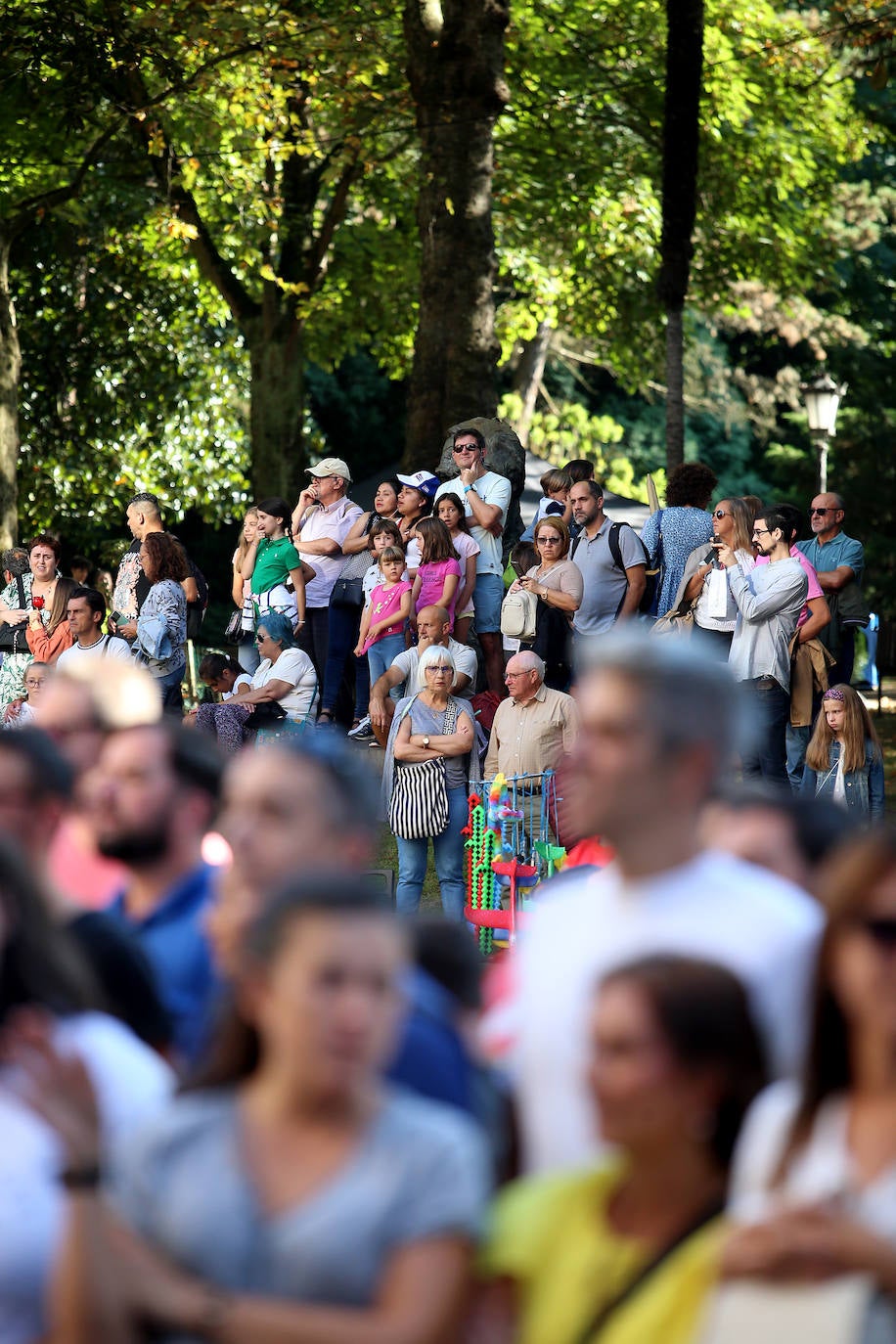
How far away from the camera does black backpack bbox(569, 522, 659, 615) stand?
1190 cm

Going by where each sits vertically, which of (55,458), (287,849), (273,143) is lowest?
(287,849)

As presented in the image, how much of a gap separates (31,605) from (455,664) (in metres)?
4.05

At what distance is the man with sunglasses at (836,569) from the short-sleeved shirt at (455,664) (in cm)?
209

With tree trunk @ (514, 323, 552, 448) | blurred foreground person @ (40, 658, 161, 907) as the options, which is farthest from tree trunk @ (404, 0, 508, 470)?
tree trunk @ (514, 323, 552, 448)

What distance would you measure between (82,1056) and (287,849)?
783mm

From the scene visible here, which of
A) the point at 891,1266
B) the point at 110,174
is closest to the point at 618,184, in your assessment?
the point at 110,174

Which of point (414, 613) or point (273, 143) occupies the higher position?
point (273, 143)

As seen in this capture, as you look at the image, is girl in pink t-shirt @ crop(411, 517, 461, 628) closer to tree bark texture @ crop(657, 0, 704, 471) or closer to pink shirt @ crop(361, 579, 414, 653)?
pink shirt @ crop(361, 579, 414, 653)

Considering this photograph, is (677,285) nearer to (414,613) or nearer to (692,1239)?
(414,613)

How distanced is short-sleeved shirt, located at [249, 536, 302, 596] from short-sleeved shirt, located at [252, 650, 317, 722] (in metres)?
0.98

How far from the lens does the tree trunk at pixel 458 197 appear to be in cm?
1608

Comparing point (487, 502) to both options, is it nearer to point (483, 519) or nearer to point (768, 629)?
point (483, 519)

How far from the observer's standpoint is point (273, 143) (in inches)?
797

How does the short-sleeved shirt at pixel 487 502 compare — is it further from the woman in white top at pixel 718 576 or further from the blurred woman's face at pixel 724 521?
the blurred woman's face at pixel 724 521
